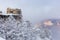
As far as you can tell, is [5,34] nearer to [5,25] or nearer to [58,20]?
[5,25]

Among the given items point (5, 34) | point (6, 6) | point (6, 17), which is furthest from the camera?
point (6, 6)

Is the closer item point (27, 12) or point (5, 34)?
point (5, 34)

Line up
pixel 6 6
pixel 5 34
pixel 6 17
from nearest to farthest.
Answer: pixel 5 34 → pixel 6 17 → pixel 6 6

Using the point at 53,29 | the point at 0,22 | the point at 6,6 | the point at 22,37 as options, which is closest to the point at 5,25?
the point at 0,22

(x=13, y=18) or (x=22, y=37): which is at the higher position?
(x=13, y=18)

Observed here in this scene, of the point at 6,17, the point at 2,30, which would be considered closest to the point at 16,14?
the point at 6,17

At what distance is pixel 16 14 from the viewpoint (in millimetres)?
5508

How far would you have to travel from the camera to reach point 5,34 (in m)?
4.93

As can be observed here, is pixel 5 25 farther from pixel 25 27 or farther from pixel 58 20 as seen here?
pixel 58 20

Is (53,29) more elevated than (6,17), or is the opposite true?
(6,17)

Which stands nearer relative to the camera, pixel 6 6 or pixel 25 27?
pixel 25 27

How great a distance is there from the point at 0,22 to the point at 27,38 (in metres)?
0.69

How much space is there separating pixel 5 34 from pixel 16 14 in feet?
2.46

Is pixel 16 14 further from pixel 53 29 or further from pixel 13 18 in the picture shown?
pixel 53 29
